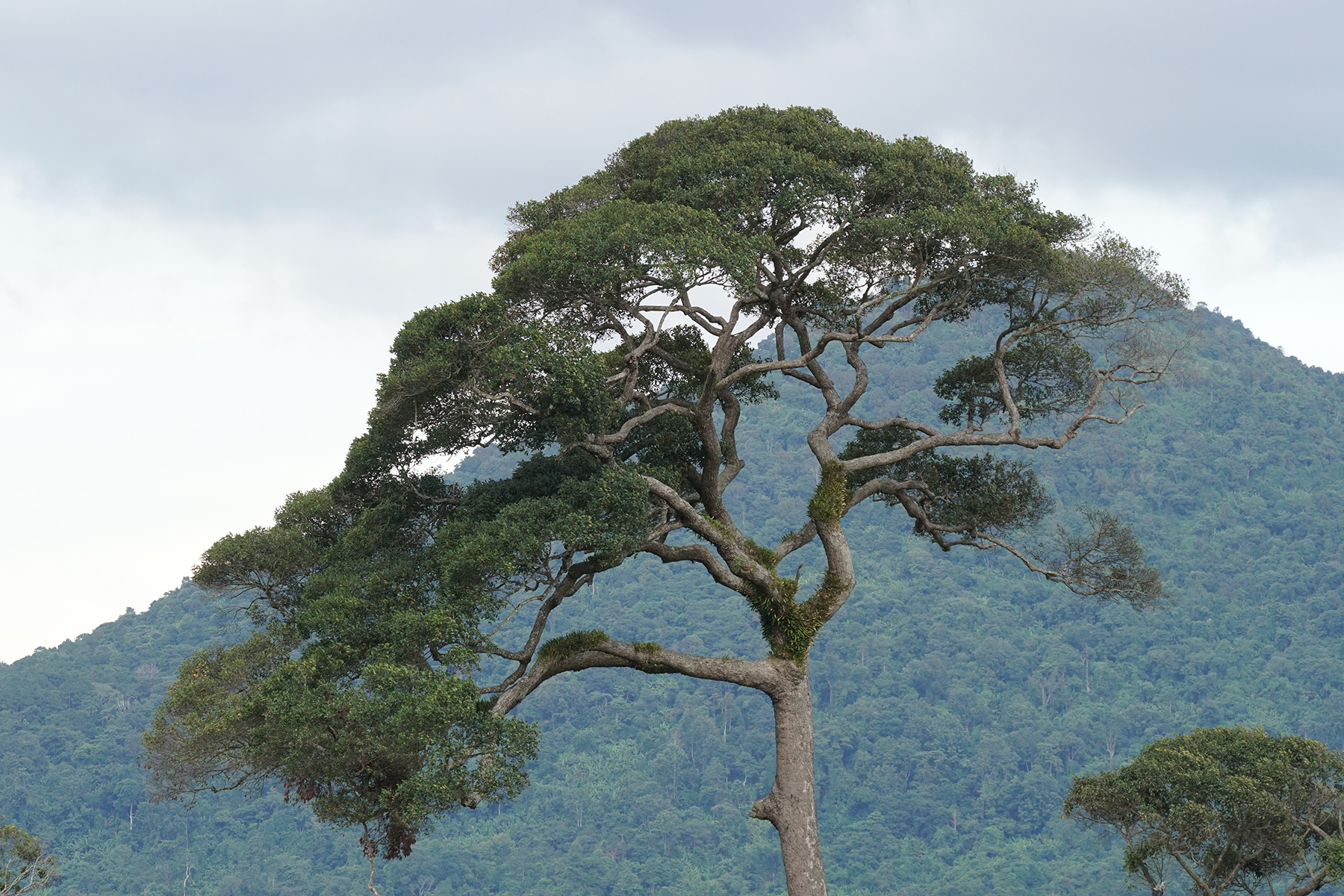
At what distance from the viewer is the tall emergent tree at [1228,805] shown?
74.9 feet

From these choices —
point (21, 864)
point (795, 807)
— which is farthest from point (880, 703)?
point (795, 807)

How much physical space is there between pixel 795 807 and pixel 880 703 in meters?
98.3

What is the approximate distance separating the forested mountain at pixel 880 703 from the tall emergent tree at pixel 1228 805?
65.4 metres

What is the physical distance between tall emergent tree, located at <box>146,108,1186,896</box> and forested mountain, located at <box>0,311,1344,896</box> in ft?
236

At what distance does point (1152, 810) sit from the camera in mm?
23438

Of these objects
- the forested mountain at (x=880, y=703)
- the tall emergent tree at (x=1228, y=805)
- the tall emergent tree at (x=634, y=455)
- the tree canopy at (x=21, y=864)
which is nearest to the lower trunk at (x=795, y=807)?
the tall emergent tree at (x=634, y=455)

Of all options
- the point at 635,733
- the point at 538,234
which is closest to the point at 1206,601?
the point at 635,733

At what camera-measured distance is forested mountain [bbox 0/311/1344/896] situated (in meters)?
95.8

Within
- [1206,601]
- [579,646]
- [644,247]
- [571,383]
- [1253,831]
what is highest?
[1206,601]

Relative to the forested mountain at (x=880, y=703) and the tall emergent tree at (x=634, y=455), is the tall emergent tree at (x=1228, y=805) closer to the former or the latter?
the tall emergent tree at (x=634, y=455)

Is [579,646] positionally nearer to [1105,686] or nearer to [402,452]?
[402,452]

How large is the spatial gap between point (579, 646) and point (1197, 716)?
10038cm

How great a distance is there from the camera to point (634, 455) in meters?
19.2

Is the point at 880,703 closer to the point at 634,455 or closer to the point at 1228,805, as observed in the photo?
the point at 1228,805
